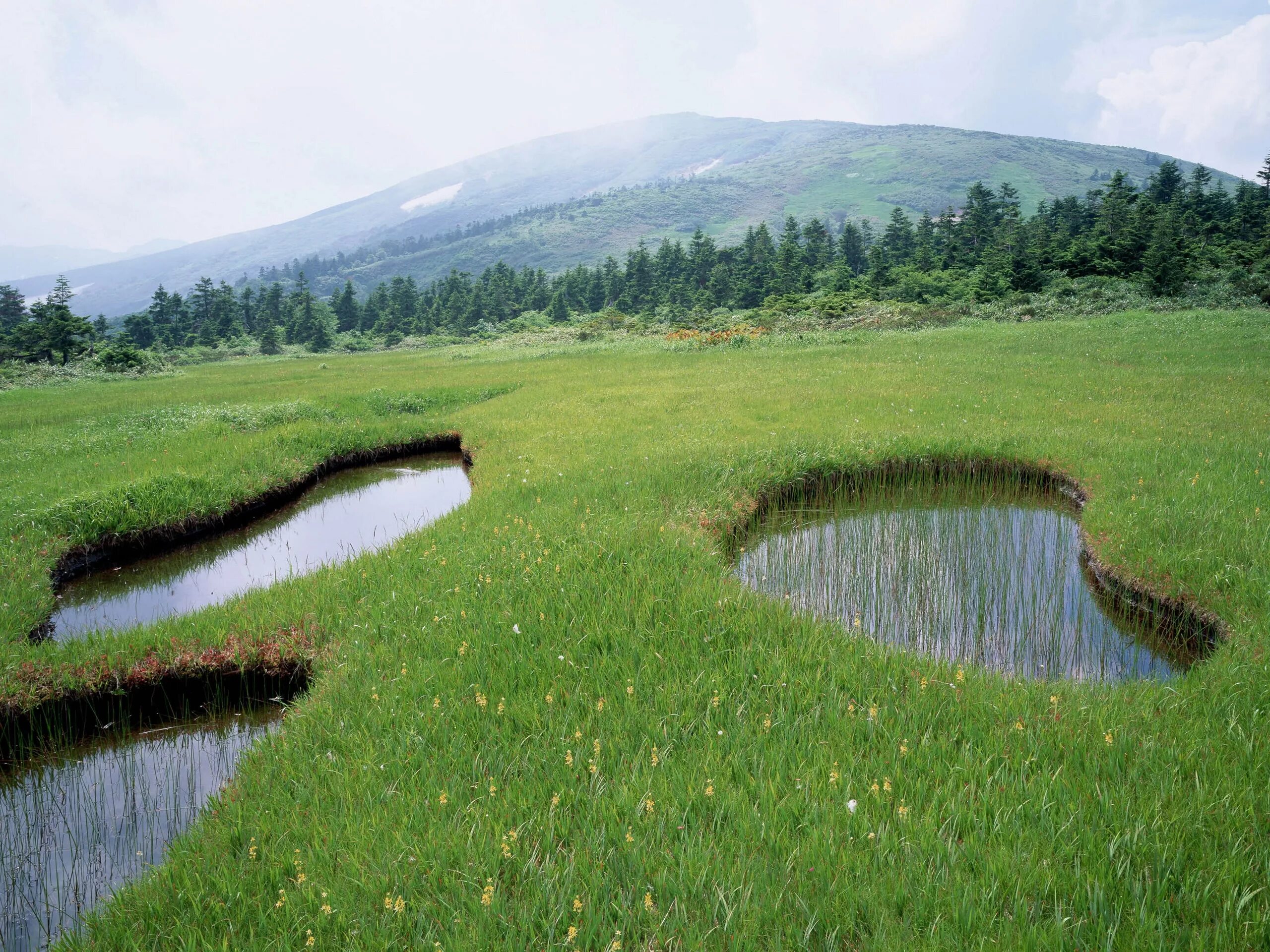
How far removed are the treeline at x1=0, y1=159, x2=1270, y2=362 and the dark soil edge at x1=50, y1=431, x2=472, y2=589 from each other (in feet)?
132

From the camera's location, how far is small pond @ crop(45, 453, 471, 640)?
8172 millimetres

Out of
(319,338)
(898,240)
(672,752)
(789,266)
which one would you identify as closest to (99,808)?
(672,752)

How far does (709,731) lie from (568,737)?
2.85ft

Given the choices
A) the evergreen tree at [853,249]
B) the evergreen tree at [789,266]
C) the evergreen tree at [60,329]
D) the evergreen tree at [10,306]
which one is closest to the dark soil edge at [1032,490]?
the evergreen tree at [60,329]

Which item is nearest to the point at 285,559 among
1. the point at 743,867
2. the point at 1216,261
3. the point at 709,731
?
the point at 709,731

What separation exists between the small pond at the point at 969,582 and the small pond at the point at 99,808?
482 centimetres

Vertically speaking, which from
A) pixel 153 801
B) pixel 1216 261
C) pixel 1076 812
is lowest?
pixel 153 801

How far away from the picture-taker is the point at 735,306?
7000 cm

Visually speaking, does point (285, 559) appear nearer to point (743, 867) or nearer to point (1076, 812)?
point (743, 867)

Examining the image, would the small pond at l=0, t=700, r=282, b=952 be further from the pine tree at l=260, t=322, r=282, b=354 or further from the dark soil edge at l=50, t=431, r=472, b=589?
the pine tree at l=260, t=322, r=282, b=354

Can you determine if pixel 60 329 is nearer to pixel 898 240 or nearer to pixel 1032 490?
pixel 1032 490

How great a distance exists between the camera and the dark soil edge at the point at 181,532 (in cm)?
932

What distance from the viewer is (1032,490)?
10.5m

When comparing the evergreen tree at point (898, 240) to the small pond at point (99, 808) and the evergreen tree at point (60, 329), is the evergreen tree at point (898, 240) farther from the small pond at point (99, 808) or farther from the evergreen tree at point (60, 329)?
the small pond at point (99, 808)
